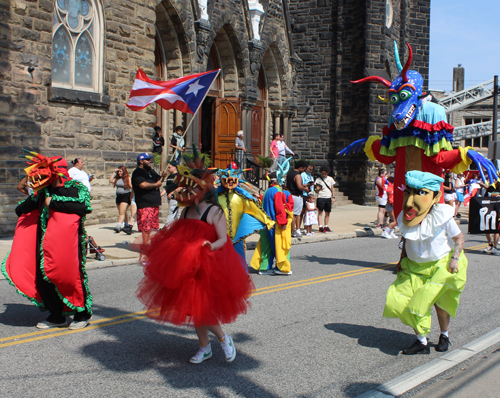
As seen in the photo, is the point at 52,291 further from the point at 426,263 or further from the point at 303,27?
the point at 303,27

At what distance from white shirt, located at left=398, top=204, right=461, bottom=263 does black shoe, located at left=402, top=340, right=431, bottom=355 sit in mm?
780

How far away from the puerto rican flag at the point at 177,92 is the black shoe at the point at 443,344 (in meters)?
6.29

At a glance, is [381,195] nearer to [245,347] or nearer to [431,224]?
[431,224]

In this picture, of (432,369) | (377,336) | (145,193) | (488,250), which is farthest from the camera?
(488,250)

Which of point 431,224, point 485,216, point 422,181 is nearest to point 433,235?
point 431,224

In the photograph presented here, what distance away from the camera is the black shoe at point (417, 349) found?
484cm

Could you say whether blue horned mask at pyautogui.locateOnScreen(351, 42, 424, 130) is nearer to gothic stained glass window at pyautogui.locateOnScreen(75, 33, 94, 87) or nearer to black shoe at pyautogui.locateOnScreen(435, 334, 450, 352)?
black shoe at pyautogui.locateOnScreen(435, 334, 450, 352)

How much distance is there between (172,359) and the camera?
462 cm

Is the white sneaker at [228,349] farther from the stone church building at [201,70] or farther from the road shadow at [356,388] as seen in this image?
the stone church building at [201,70]

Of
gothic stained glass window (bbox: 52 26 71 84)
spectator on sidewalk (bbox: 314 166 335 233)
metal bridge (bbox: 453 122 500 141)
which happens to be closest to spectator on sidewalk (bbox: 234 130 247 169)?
spectator on sidewalk (bbox: 314 166 335 233)

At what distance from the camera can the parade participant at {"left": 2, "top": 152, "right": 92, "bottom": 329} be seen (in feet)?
17.3

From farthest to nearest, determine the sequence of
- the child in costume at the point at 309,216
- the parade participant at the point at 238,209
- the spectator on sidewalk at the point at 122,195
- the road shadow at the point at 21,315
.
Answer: the child in costume at the point at 309,216
the spectator on sidewalk at the point at 122,195
the parade participant at the point at 238,209
the road shadow at the point at 21,315

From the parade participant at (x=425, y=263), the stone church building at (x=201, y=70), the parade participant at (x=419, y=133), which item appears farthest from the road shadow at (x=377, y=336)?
the stone church building at (x=201, y=70)

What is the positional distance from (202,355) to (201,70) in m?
14.6
